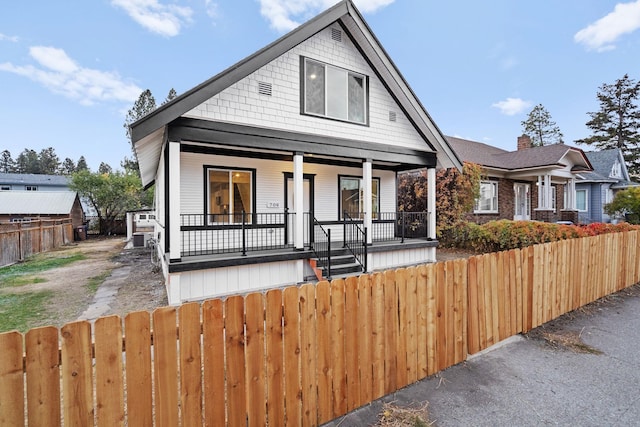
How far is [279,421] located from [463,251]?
12449 mm

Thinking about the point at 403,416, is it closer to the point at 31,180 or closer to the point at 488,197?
the point at 488,197

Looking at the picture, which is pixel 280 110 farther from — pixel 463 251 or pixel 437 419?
pixel 463 251

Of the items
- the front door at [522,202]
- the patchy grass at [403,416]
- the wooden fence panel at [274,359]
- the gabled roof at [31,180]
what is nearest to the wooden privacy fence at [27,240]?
the wooden fence panel at [274,359]

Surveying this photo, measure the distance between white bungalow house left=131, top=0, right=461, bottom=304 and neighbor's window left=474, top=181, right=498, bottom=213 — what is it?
22.0ft

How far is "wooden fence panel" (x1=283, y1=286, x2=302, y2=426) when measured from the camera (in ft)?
8.15

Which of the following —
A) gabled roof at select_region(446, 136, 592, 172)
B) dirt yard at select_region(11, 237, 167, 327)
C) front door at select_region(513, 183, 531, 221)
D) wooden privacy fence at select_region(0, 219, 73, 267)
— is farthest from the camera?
front door at select_region(513, 183, 531, 221)

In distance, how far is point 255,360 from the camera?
2.35 meters

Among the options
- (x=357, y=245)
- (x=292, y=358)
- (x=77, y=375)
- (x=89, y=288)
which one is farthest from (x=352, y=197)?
(x=77, y=375)

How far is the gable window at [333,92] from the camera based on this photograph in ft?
27.6

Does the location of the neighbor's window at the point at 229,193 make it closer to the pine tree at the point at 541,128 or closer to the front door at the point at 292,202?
the front door at the point at 292,202

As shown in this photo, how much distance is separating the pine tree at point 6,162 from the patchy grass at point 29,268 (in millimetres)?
87378

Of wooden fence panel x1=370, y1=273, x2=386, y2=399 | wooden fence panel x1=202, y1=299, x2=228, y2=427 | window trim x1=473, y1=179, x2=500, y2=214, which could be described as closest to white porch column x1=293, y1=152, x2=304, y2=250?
wooden fence panel x1=370, y1=273, x2=386, y2=399

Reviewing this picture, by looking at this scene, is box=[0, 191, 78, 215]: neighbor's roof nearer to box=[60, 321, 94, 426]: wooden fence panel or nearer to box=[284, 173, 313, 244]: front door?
box=[284, 173, 313, 244]: front door

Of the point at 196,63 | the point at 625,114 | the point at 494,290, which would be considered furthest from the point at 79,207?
the point at 625,114
